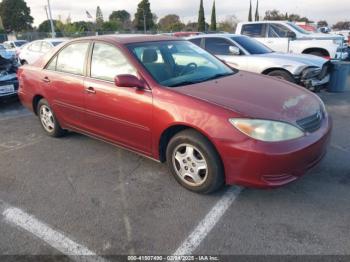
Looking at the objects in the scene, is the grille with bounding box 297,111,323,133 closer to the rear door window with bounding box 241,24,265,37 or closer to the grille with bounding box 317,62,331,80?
the grille with bounding box 317,62,331,80

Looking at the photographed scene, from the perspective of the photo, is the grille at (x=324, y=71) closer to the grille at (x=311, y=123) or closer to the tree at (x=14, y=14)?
the grille at (x=311, y=123)

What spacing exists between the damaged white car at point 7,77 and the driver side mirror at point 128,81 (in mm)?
4747

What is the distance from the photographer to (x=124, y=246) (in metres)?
2.52

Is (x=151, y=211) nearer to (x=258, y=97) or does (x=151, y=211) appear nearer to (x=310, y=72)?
(x=258, y=97)

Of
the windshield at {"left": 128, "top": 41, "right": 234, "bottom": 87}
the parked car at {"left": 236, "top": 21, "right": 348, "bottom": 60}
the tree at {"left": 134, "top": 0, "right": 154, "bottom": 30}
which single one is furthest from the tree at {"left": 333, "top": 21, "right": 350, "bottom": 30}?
the windshield at {"left": 128, "top": 41, "right": 234, "bottom": 87}

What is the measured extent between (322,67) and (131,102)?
5331 millimetres

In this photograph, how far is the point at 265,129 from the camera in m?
2.72

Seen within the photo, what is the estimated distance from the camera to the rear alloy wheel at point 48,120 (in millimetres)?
4809

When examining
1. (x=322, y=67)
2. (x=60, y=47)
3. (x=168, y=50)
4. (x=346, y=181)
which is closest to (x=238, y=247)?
(x=346, y=181)

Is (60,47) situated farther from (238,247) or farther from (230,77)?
(238,247)

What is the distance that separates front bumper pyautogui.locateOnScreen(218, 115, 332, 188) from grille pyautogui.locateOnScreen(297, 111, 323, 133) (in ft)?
0.20

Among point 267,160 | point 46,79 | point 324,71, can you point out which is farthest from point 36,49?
point 267,160

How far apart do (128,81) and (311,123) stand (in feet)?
6.06

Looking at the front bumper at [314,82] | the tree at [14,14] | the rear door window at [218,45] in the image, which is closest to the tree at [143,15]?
the tree at [14,14]
